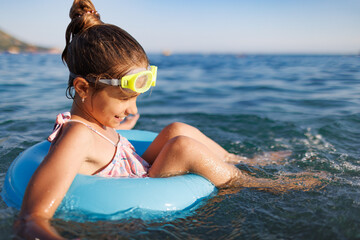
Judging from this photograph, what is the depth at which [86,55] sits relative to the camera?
2.00 m

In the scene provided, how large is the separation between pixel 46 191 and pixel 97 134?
1.96 ft

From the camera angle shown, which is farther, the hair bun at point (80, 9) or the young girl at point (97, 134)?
the hair bun at point (80, 9)

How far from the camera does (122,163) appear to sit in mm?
2379

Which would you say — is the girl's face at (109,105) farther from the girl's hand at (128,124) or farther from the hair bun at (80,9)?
the girl's hand at (128,124)

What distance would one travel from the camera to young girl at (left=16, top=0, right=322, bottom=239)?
5.57ft

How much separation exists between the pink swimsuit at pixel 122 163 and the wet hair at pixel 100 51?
271mm

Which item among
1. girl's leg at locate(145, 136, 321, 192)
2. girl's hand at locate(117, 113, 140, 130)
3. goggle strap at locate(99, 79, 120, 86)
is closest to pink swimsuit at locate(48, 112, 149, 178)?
girl's leg at locate(145, 136, 321, 192)

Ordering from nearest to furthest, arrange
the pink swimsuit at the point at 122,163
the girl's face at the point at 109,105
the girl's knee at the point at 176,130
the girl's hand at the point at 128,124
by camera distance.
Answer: the girl's face at the point at 109,105 < the pink swimsuit at the point at 122,163 < the girl's knee at the point at 176,130 < the girl's hand at the point at 128,124

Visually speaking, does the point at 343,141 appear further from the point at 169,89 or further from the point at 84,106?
the point at 169,89

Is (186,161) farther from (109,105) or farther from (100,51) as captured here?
(100,51)

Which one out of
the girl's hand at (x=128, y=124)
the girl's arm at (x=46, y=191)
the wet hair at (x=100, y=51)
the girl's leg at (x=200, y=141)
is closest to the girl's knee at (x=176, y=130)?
the girl's leg at (x=200, y=141)

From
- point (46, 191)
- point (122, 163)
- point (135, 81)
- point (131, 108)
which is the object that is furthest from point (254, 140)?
point (46, 191)

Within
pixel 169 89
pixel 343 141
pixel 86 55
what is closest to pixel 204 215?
pixel 86 55

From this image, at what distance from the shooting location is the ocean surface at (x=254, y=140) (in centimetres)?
196
